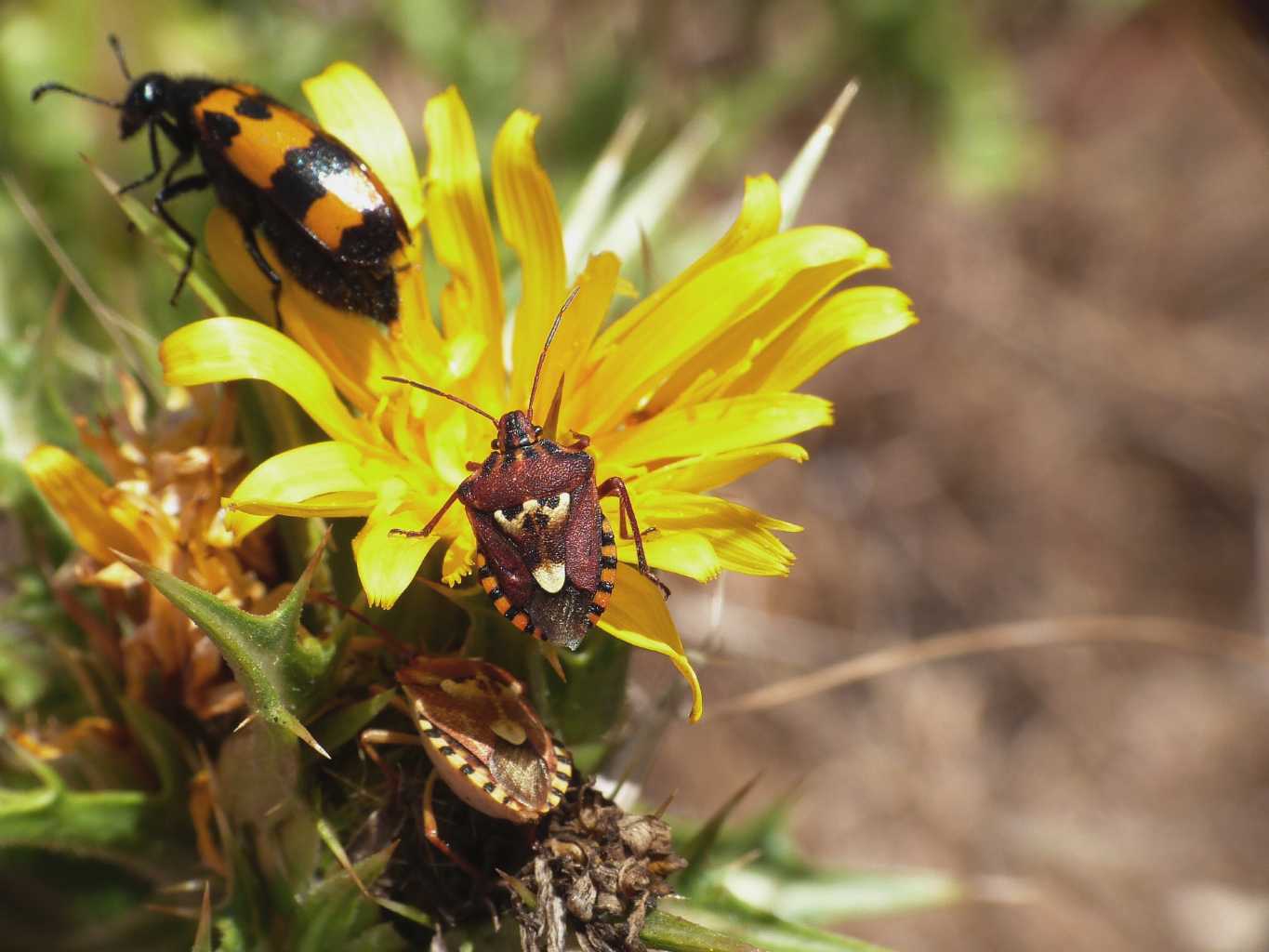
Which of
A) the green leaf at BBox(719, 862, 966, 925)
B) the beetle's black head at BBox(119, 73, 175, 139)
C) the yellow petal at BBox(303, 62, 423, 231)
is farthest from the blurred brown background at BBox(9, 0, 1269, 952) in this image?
the yellow petal at BBox(303, 62, 423, 231)

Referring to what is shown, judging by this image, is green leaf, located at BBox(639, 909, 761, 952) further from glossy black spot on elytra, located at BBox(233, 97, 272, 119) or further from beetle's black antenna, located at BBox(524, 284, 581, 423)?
glossy black spot on elytra, located at BBox(233, 97, 272, 119)

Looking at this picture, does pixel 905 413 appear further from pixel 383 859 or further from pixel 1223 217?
pixel 383 859

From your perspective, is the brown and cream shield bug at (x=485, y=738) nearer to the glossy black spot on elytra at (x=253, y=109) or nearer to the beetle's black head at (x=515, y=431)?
the beetle's black head at (x=515, y=431)

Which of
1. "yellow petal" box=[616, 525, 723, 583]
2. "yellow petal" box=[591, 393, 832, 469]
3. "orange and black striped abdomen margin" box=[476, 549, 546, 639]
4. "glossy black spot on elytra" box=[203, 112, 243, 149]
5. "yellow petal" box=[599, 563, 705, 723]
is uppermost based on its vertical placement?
"glossy black spot on elytra" box=[203, 112, 243, 149]

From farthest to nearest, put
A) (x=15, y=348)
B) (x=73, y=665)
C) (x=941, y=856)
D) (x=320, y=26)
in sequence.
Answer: (x=941, y=856) < (x=320, y=26) < (x=15, y=348) < (x=73, y=665)

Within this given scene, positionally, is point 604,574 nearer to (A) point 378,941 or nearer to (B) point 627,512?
(B) point 627,512

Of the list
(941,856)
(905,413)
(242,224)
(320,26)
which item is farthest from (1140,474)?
(242,224)

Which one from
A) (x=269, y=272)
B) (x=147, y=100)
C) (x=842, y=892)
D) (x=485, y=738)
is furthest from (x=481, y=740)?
(x=147, y=100)
